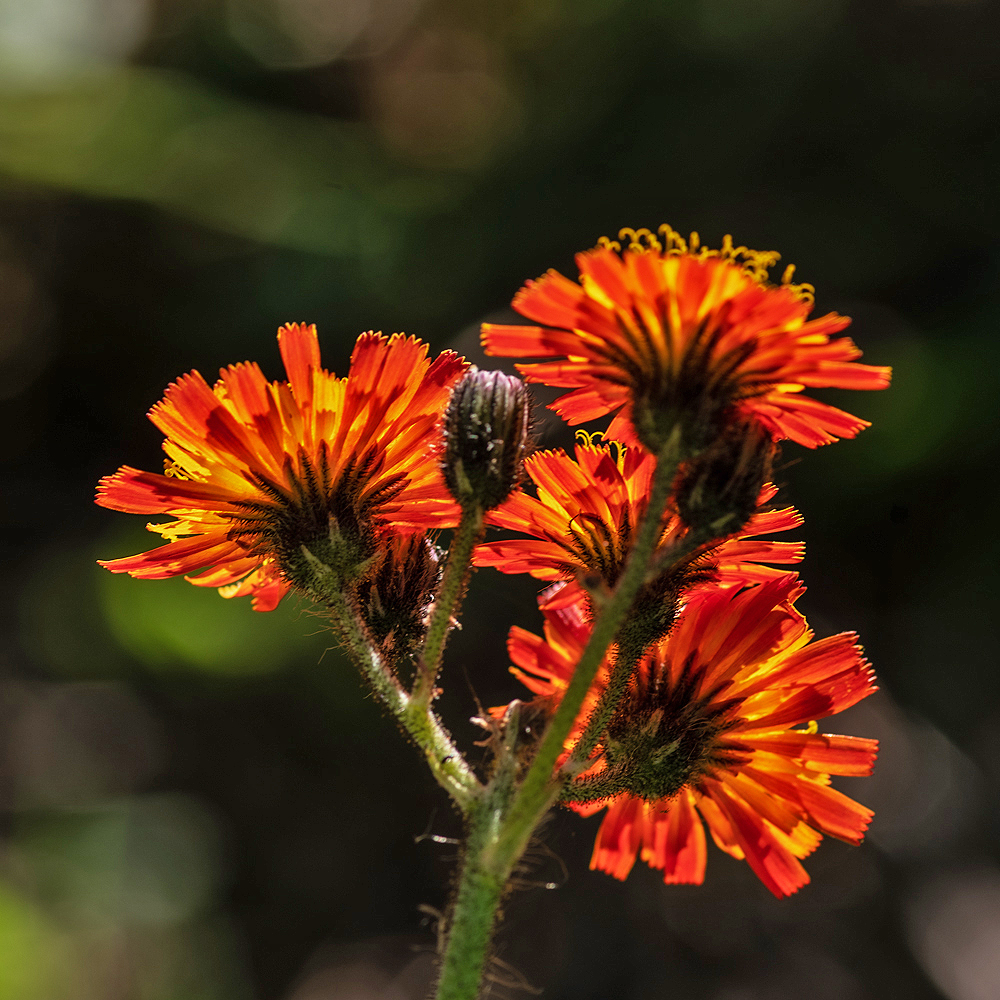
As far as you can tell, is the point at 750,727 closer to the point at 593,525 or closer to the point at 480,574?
the point at 593,525

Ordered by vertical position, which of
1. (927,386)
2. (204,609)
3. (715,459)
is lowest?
(204,609)

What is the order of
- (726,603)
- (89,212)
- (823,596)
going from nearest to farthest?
(726,603) → (823,596) → (89,212)

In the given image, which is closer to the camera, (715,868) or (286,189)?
(715,868)

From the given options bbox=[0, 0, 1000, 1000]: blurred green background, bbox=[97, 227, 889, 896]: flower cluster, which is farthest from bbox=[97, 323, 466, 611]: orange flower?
bbox=[0, 0, 1000, 1000]: blurred green background

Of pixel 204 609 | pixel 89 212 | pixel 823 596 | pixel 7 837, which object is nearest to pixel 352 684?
pixel 204 609

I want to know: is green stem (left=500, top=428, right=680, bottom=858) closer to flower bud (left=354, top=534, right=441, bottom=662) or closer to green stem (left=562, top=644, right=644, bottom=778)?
green stem (left=562, top=644, right=644, bottom=778)

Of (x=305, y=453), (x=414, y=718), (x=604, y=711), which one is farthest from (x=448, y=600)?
(x=305, y=453)

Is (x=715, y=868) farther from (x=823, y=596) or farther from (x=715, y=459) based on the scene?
(x=715, y=459)
